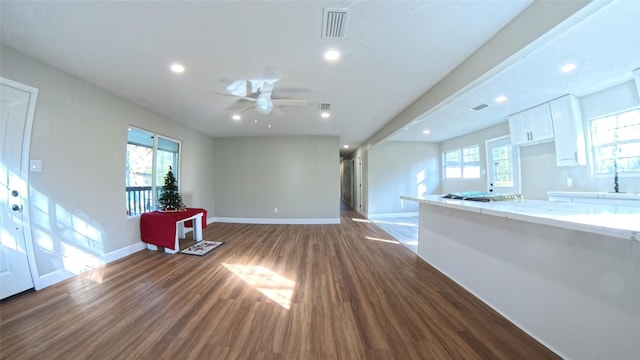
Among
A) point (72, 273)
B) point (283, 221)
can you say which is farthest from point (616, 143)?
point (72, 273)

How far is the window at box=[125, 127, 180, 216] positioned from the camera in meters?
3.57

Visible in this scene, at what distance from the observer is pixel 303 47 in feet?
6.73

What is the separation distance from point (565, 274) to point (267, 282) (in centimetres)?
261

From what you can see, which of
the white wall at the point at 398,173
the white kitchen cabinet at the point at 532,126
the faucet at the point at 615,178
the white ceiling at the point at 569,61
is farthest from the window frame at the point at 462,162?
the faucet at the point at 615,178

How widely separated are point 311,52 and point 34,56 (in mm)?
3011

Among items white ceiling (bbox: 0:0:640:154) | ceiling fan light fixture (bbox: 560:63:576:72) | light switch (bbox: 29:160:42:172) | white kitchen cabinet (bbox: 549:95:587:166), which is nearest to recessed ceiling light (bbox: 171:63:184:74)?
white ceiling (bbox: 0:0:640:154)

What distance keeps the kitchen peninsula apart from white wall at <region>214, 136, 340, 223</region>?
4019mm

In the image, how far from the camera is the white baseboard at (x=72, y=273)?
2298mm

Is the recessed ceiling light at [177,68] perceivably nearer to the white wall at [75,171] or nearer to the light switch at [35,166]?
the white wall at [75,171]

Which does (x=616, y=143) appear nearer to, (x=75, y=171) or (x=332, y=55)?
(x=332, y=55)

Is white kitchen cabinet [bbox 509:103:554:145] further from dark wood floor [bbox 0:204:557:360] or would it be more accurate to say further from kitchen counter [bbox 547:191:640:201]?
dark wood floor [bbox 0:204:557:360]

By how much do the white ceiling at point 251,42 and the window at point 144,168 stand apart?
922 millimetres

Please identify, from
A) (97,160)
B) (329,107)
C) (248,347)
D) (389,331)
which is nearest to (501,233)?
(389,331)

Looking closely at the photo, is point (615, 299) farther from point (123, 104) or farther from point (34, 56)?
point (123, 104)
